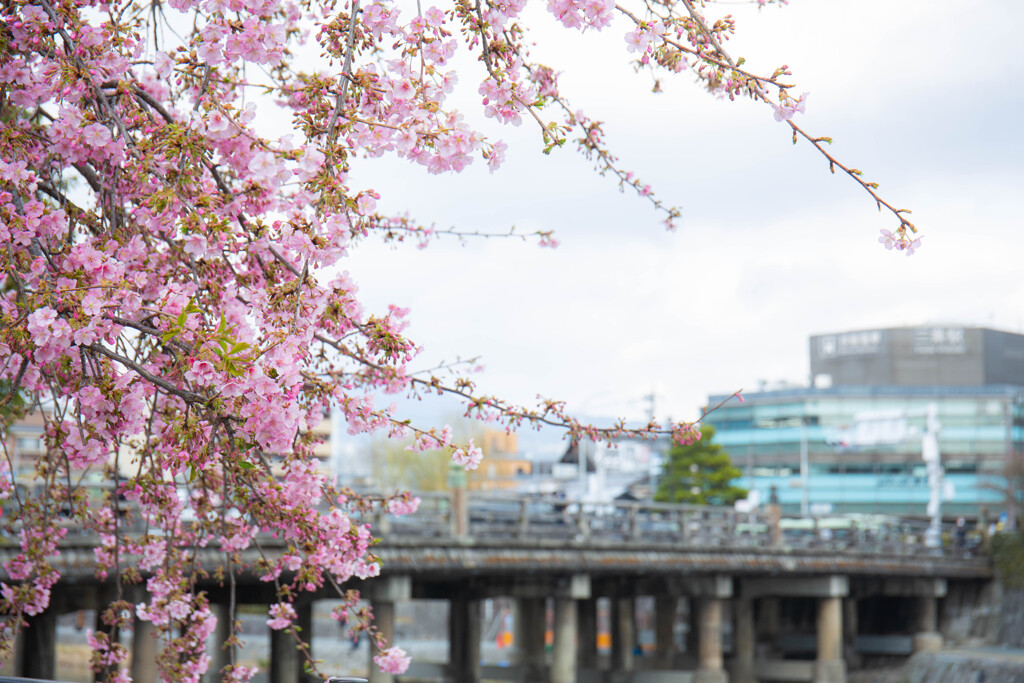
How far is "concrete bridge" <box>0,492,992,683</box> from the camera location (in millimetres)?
21406

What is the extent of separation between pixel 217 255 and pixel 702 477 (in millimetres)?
51525

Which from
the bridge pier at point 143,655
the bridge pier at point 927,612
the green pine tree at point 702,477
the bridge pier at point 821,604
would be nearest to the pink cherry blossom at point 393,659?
the bridge pier at point 143,655

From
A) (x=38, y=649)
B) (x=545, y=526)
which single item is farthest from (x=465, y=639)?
(x=38, y=649)

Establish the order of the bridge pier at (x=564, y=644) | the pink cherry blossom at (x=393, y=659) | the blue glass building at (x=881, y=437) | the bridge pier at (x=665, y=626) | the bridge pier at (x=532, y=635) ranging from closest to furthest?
the pink cherry blossom at (x=393, y=659) < the bridge pier at (x=564, y=644) < the bridge pier at (x=532, y=635) < the bridge pier at (x=665, y=626) < the blue glass building at (x=881, y=437)

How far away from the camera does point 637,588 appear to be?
30078 millimetres

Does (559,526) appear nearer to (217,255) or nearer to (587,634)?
(587,634)

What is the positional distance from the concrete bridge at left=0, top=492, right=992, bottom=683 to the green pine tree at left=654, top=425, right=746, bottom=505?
884 cm

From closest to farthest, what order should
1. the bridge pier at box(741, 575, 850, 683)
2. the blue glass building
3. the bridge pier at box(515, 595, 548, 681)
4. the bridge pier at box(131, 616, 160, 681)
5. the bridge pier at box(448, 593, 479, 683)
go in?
the bridge pier at box(131, 616, 160, 681), the bridge pier at box(448, 593, 479, 683), the bridge pier at box(741, 575, 850, 683), the bridge pier at box(515, 595, 548, 681), the blue glass building

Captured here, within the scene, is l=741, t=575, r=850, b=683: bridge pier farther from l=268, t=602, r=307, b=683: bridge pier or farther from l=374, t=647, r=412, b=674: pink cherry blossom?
l=374, t=647, r=412, b=674: pink cherry blossom

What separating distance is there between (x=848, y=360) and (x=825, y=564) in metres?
68.2

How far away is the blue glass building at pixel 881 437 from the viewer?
265 feet

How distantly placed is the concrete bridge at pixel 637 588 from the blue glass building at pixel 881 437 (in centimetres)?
3549

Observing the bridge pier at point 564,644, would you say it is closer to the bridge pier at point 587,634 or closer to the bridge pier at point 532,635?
the bridge pier at point 532,635

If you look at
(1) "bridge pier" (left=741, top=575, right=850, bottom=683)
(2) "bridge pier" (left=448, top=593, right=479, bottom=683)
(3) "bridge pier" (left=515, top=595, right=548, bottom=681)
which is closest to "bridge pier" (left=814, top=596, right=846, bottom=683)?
(1) "bridge pier" (left=741, top=575, right=850, bottom=683)
